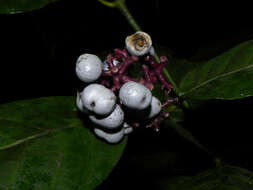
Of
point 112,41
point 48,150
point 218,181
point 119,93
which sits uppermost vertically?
point 112,41

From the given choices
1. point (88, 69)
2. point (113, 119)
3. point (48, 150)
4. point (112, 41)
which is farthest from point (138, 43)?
point (112, 41)

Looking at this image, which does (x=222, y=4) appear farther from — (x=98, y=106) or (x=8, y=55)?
(x=98, y=106)

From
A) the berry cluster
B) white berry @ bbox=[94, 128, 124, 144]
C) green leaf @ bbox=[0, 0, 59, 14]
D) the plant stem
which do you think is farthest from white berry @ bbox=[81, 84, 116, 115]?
the plant stem

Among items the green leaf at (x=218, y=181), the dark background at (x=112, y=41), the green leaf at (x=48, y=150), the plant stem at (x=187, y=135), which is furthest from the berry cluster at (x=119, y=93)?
the dark background at (x=112, y=41)

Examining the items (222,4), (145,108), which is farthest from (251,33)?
(145,108)

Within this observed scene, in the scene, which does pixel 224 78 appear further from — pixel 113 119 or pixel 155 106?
pixel 113 119

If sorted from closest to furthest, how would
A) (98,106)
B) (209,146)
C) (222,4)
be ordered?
1. (98,106)
2. (209,146)
3. (222,4)
